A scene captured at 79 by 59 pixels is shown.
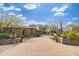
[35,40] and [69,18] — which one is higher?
[69,18]

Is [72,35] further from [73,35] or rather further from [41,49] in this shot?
[41,49]

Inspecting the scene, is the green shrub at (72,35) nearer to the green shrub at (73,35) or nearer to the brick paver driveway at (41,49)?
the green shrub at (73,35)

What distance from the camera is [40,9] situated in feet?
17.7

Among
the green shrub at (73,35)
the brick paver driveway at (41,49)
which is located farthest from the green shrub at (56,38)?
the green shrub at (73,35)

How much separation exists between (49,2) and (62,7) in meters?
0.26

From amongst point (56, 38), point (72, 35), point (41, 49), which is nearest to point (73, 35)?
point (72, 35)

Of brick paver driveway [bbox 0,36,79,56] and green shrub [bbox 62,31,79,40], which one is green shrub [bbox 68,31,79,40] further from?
brick paver driveway [bbox 0,36,79,56]

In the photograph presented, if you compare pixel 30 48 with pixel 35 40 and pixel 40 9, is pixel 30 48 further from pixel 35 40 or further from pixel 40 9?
pixel 40 9

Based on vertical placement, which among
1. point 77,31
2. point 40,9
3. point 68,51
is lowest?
point 68,51

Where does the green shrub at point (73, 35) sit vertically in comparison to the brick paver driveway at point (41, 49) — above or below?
above

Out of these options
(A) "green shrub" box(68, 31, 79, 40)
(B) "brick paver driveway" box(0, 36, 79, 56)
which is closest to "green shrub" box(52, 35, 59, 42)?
(B) "brick paver driveway" box(0, 36, 79, 56)

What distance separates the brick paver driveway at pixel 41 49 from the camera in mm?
5324

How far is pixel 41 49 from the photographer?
5.39 metres

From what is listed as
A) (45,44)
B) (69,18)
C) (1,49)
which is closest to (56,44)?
(45,44)
